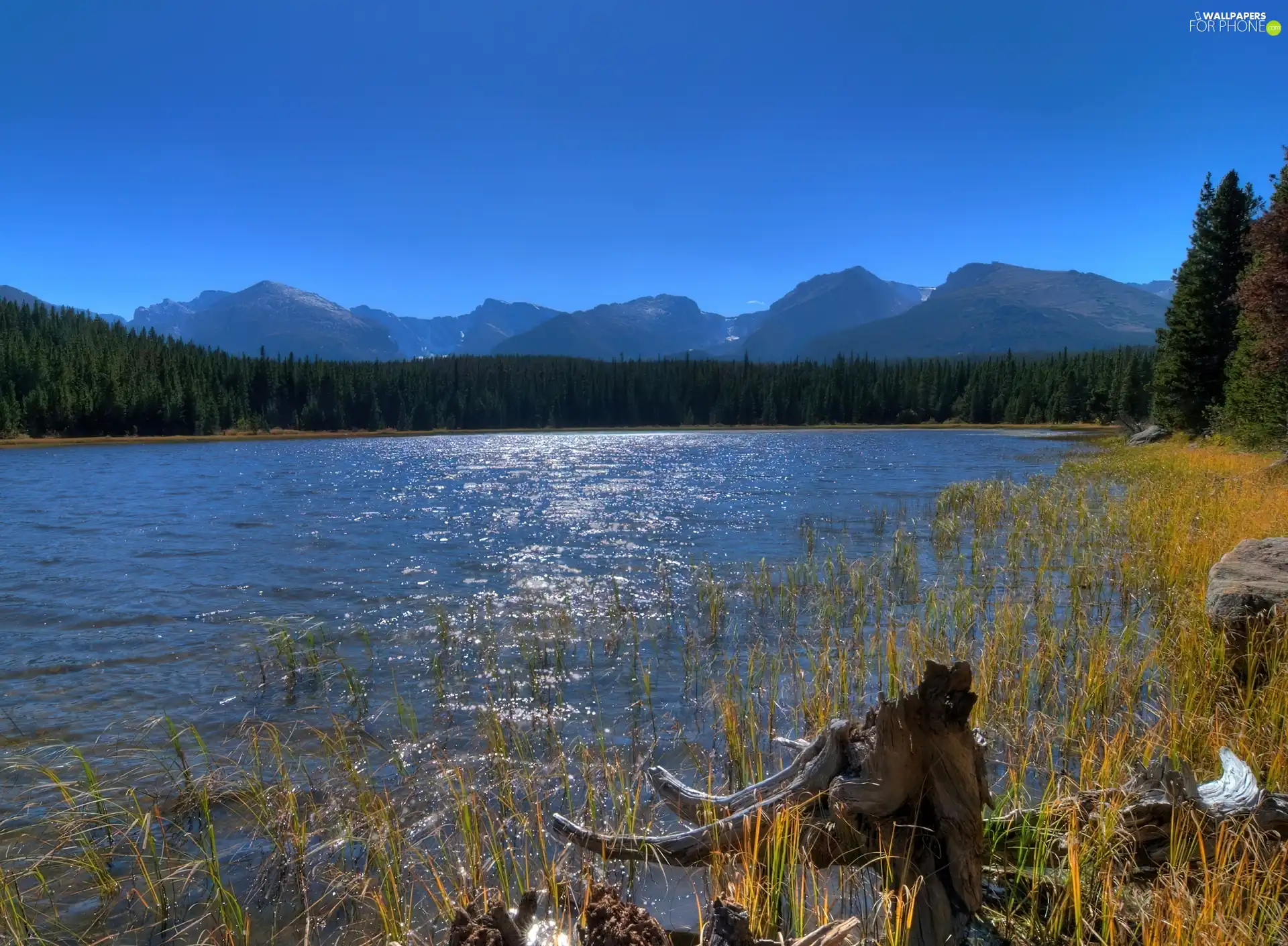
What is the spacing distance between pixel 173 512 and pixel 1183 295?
51069 millimetres

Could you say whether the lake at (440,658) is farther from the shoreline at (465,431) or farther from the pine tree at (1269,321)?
the shoreline at (465,431)

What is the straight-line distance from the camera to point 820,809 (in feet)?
12.2

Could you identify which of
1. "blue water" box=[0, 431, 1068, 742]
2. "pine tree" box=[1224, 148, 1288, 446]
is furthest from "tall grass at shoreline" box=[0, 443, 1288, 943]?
"pine tree" box=[1224, 148, 1288, 446]

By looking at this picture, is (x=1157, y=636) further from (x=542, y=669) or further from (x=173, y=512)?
(x=173, y=512)

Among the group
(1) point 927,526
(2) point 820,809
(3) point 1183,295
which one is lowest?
(1) point 927,526

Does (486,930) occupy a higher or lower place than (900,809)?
higher

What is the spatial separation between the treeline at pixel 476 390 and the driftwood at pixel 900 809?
8764 centimetres

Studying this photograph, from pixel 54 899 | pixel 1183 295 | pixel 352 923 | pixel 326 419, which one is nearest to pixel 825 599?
pixel 352 923

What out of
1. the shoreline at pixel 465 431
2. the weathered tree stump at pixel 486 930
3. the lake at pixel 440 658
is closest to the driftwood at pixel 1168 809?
the lake at pixel 440 658

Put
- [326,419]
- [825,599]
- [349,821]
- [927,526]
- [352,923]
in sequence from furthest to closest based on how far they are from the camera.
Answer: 1. [326,419]
2. [927,526]
3. [825,599]
4. [349,821]
5. [352,923]

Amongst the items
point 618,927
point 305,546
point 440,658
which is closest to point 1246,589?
point 618,927

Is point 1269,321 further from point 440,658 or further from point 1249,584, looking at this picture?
point 440,658

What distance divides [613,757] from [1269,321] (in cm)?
2526

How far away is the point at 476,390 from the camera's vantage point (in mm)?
145375
